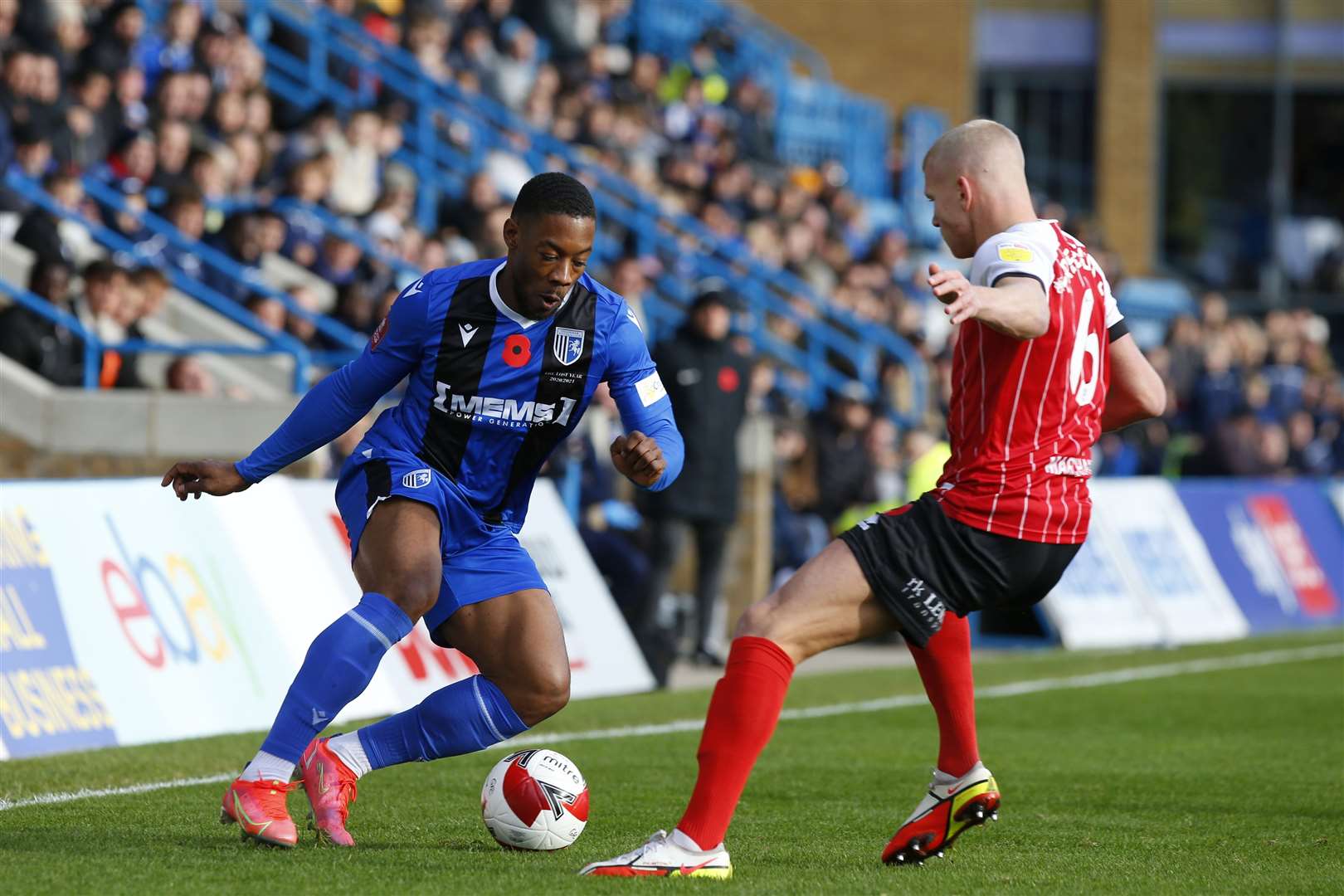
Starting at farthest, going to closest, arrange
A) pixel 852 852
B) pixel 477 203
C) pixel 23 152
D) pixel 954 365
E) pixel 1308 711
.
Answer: pixel 477 203 < pixel 23 152 < pixel 1308 711 < pixel 852 852 < pixel 954 365

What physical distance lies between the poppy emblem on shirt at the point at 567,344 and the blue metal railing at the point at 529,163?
1198cm

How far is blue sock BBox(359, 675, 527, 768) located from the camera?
6.60 m

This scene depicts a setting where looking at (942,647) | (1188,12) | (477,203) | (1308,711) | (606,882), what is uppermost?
(1188,12)

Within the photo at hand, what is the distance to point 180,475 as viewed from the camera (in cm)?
647

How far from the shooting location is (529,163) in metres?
19.9

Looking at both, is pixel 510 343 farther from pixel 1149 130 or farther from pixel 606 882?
pixel 1149 130

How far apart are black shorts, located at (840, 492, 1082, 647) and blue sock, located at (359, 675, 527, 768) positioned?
1300 mm

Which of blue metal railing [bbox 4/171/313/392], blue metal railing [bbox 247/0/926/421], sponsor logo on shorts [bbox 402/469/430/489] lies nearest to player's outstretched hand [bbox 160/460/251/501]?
sponsor logo on shorts [bbox 402/469/430/489]

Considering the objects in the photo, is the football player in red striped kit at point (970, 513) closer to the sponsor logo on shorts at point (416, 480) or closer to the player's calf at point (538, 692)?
the player's calf at point (538, 692)

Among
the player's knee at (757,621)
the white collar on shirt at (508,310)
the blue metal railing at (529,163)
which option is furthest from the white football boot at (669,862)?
the blue metal railing at (529,163)

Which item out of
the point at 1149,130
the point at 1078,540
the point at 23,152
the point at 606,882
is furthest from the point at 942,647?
the point at 1149,130

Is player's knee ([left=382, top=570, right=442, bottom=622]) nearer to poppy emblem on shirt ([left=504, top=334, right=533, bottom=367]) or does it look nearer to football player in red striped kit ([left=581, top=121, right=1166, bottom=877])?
poppy emblem on shirt ([left=504, top=334, right=533, bottom=367])

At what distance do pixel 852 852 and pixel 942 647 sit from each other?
71 cm

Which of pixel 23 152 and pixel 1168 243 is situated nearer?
pixel 23 152
